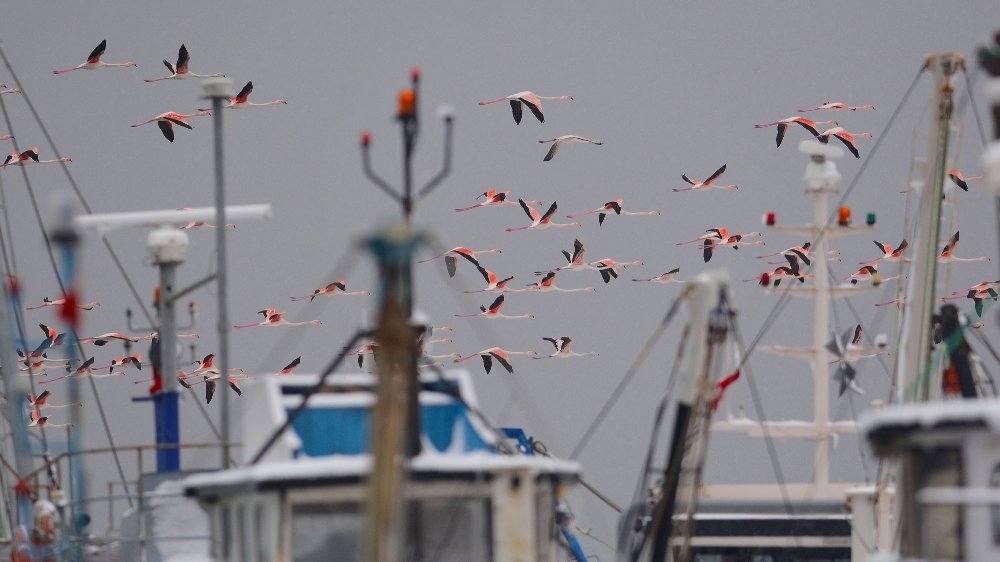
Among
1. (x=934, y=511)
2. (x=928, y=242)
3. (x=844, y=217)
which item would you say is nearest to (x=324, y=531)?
(x=934, y=511)

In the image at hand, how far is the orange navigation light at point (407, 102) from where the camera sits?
15320 millimetres

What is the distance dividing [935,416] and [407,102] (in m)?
4.27

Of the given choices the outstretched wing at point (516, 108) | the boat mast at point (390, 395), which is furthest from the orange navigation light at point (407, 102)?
the outstretched wing at point (516, 108)

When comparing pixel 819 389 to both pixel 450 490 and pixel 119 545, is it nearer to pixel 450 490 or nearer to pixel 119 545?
pixel 119 545

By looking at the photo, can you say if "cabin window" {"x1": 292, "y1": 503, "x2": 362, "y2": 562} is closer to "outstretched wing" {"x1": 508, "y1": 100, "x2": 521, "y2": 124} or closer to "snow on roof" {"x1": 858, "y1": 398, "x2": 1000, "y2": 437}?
"snow on roof" {"x1": 858, "y1": 398, "x2": 1000, "y2": 437}

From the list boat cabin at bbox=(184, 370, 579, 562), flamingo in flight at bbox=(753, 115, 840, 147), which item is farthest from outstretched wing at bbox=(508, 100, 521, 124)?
→ boat cabin at bbox=(184, 370, 579, 562)

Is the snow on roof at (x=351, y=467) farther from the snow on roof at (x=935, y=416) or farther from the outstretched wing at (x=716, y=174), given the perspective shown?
the outstretched wing at (x=716, y=174)

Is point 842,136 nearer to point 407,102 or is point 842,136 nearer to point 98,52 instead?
point 98,52

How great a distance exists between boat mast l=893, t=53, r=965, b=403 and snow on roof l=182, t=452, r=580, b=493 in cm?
700

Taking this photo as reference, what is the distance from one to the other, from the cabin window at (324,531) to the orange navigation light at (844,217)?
16.8 m

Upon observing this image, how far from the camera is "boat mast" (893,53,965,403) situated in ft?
72.2

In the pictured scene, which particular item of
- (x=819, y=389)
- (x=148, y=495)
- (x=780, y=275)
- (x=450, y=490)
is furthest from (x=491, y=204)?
(x=450, y=490)

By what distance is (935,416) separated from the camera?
45.1 ft

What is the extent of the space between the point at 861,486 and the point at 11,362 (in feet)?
38.3
